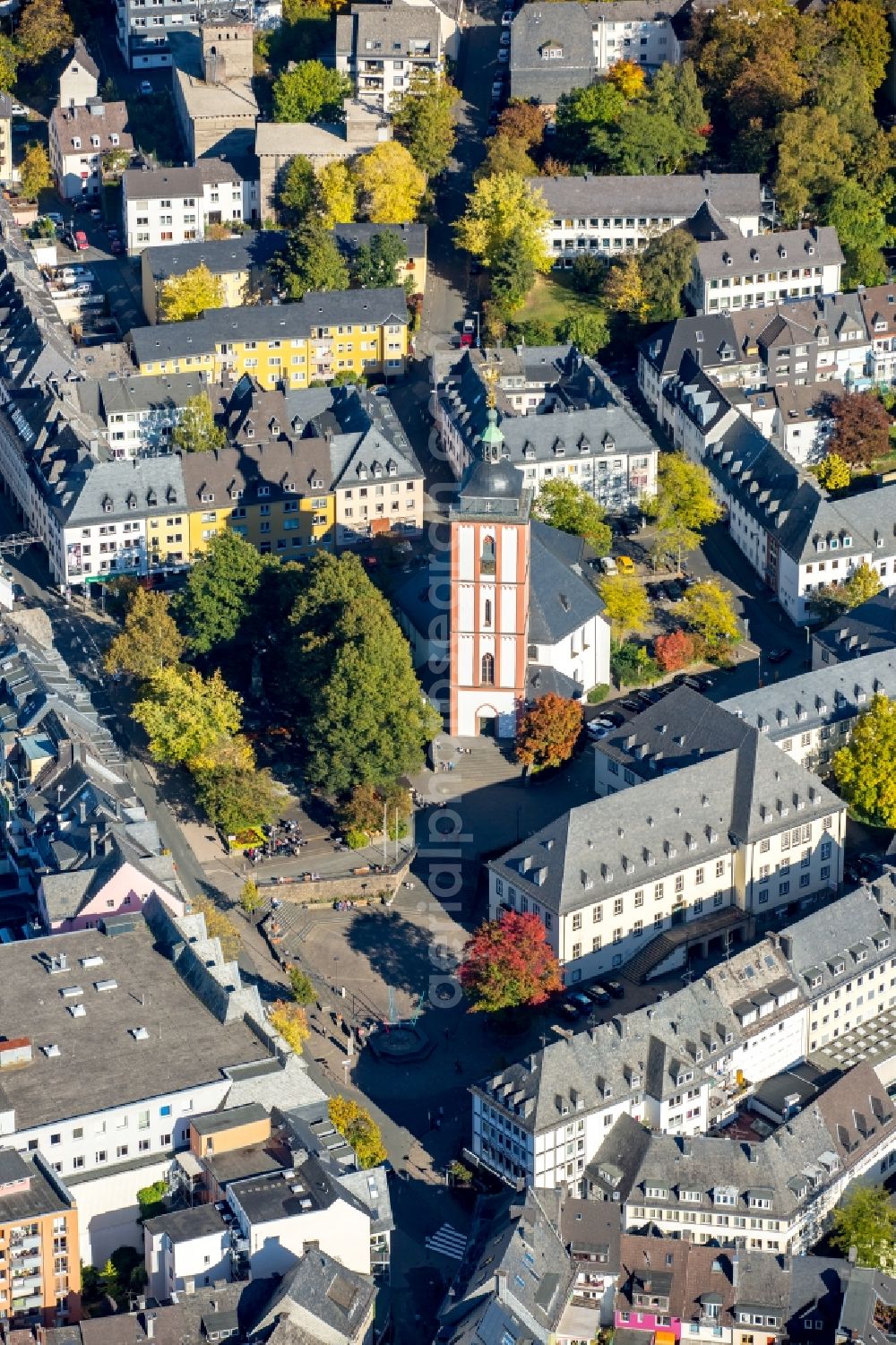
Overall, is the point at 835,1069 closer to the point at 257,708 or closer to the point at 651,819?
the point at 651,819

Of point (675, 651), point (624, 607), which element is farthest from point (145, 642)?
point (675, 651)

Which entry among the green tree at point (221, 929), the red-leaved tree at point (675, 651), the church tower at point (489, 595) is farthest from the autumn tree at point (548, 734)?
the green tree at point (221, 929)

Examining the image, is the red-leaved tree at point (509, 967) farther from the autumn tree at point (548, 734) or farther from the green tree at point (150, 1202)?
the green tree at point (150, 1202)

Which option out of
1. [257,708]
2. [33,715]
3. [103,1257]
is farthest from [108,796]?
[103,1257]

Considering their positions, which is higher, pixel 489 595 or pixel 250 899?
pixel 489 595

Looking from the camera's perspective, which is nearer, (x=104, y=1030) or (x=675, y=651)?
(x=104, y=1030)

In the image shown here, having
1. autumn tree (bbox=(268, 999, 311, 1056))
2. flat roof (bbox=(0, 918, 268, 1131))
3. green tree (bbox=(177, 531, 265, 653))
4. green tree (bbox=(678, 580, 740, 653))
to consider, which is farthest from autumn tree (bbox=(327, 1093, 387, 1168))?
green tree (bbox=(678, 580, 740, 653))

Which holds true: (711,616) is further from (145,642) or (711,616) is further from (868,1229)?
(868,1229)
